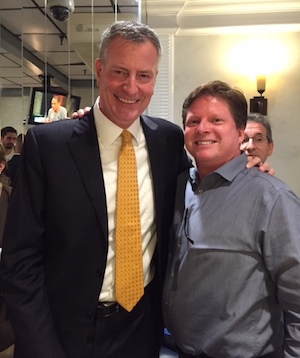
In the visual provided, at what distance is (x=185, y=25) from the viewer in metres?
3.25

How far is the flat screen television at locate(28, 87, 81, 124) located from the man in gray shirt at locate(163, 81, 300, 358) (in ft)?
6.83

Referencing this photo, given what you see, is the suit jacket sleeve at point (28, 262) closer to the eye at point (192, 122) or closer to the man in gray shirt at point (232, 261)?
the man in gray shirt at point (232, 261)

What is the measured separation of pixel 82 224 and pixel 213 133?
49 centimetres

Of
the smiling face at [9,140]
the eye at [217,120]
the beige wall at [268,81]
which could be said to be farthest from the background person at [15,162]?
the eye at [217,120]

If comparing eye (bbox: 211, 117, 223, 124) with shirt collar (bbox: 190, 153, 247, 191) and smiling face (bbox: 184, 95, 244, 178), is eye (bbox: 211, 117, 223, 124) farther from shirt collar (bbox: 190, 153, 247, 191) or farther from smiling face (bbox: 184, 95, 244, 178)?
shirt collar (bbox: 190, 153, 247, 191)

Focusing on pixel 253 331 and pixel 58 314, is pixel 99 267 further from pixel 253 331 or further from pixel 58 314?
pixel 253 331

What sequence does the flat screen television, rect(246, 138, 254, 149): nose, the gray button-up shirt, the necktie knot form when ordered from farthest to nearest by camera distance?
the flat screen television → rect(246, 138, 254, 149): nose → the necktie knot → the gray button-up shirt

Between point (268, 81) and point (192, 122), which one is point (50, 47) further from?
point (192, 122)

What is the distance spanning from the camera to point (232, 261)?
3.50 feet

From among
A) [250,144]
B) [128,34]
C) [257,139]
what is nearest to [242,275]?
[128,34]

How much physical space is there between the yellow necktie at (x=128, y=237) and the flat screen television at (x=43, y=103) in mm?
1984

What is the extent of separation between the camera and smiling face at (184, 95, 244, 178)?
47.3 inches


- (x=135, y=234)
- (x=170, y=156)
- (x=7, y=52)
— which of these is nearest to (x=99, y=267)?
(x=135, y=234)

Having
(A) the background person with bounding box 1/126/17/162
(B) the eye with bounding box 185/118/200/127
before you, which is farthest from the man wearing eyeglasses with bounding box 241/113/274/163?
(A) the background person with bounding box 1/126/17/162
